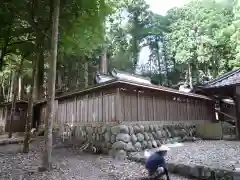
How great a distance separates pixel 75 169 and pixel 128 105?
163 inches

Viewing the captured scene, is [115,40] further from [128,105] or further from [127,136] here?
[127,136]

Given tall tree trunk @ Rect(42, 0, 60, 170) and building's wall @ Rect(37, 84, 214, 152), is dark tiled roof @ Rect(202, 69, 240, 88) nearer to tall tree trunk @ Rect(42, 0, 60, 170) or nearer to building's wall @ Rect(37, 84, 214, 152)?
building's wall @ Rect(37, 84, 214, 152)

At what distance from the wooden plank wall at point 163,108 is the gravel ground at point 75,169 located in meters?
2.55

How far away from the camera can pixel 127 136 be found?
32.6ft

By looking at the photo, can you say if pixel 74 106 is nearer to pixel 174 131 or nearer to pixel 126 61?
pixel 174 131

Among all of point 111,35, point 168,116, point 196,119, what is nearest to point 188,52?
point 111,35

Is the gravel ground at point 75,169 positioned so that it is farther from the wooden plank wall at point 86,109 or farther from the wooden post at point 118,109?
the wooden plank wall at point 86,109

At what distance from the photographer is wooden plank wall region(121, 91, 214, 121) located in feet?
36.0

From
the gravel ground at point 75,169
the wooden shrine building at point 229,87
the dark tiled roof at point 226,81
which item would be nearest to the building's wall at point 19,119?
the gravel ground at point 75,169

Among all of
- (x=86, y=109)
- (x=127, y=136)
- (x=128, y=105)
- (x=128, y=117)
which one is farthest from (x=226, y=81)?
(x=86, y=109)

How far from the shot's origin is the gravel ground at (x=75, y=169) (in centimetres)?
687

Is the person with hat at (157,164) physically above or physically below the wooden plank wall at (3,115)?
below

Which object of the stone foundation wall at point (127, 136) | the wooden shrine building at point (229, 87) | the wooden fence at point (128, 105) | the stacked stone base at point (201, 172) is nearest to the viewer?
the stacked stone base at point (201, 172)

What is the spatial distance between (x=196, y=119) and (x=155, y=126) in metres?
5.24
